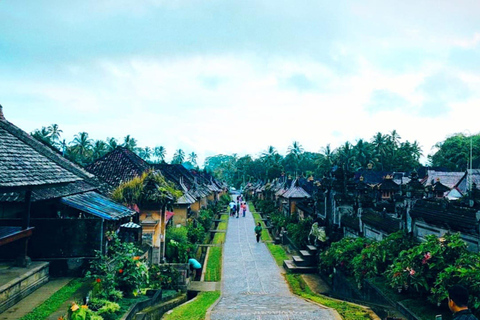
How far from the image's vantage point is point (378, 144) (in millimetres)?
74562

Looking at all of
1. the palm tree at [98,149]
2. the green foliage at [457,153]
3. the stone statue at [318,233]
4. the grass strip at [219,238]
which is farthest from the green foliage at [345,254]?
the palm tree at [98,149]

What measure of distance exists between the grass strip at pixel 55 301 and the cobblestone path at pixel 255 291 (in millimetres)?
3742

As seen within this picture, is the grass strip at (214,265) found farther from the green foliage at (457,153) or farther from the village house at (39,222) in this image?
the green foliage at (457,153)

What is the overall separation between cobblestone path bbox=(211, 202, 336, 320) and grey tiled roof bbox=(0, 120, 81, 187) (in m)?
5.68

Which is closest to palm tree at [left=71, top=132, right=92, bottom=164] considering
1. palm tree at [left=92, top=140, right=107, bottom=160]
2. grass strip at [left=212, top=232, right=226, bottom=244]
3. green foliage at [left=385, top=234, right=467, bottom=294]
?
palm tree at [left=92, top=140, right=107, bottom=160]

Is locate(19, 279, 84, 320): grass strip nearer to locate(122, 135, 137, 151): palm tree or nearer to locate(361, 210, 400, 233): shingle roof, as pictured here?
locate(361, 210, 400, 233): shingle roof

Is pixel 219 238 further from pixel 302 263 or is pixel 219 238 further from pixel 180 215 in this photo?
pixel 302 263

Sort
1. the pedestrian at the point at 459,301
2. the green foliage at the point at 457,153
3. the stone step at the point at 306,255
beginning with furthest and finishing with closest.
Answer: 1. the green foliage at the point at 457,153
2. the stone step at the point at 306,255
3. the pedestrian at the point at 459,301

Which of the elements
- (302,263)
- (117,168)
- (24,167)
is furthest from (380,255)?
(117,168)

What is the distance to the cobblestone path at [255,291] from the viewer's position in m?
9.55

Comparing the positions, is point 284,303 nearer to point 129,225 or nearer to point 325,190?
point 129,225

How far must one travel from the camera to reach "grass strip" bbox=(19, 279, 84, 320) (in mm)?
7512

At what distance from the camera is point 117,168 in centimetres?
2145

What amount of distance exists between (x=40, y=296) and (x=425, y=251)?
9445 mm
